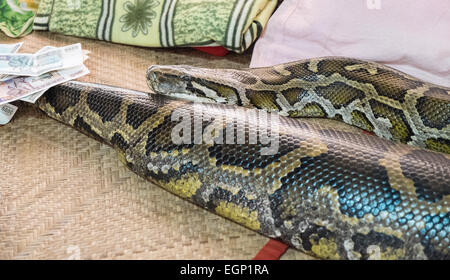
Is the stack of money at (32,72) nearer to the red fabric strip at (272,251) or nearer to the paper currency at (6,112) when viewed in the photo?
the paper currency at (6,112)

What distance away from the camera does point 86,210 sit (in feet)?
5.32

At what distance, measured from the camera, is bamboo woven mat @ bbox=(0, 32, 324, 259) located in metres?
1.48

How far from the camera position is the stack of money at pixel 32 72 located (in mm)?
1972

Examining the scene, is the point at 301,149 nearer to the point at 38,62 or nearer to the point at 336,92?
the point at 336,92

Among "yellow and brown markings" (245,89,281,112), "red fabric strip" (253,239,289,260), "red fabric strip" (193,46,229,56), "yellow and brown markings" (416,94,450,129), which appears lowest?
"red fabric strip" (253,239,289,260)

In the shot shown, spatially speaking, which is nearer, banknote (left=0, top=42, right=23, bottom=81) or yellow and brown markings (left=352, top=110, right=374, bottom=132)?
yellow and brown markings (left=352, top=110, right=374, bottom=132)

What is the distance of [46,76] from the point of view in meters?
2.04

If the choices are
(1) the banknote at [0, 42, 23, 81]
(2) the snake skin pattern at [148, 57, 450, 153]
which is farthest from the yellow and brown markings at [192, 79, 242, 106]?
(1) the banknote at [0, 42, 23, 81]

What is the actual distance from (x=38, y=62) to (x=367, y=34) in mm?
1433

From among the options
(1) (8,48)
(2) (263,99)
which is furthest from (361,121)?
(1) (8,48)

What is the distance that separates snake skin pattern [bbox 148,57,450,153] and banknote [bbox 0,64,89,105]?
44cm

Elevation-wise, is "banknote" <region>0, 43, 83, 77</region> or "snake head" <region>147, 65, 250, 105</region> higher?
"snake head" <region>147, 65, 250, 105</region>

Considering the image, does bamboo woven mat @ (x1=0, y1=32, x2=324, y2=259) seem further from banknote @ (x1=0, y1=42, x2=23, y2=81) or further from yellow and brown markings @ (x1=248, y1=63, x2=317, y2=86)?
yellow and brown markings @ (x1=248, y1=63, x2=317, y2=86)

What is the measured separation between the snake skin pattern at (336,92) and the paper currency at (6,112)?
65 centimetres
